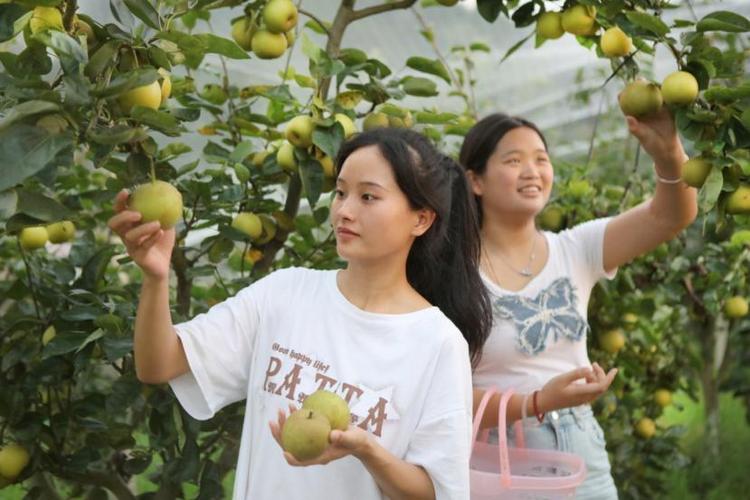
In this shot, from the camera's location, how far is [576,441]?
2.02m

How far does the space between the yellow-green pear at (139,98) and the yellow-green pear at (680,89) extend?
2.67 ft

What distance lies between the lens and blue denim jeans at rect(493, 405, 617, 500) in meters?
2.00

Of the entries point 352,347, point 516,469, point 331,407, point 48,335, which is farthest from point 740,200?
point 48,335

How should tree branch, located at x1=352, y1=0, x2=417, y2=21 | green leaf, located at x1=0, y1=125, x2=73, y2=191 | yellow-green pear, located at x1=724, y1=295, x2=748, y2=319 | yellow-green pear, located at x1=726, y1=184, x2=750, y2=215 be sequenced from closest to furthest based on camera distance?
1. green leaf, located at x1=0, y1=125, x2=73, y2=191
2. yellow-green pear, located at x1=726, y1=184, x2=750, y2=215
3. tree branch, located at x1=352, y1=0, x2=417, y2=21
4. yellow-green pear, located at x1=724, y1=295, x2=748, y2=319

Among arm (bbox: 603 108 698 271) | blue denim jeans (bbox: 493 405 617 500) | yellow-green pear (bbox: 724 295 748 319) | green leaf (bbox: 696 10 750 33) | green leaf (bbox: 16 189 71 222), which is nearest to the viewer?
green leaf (bbox: 16 189 71 222)

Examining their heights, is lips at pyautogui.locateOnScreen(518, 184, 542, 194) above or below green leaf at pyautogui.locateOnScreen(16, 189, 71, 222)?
above

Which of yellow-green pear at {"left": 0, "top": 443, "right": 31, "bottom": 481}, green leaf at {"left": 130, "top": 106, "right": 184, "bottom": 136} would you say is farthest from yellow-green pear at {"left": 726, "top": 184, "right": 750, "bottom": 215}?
yellow-green pear at {"left": 0, "top": 443, "right": 31, "bottom": 481}

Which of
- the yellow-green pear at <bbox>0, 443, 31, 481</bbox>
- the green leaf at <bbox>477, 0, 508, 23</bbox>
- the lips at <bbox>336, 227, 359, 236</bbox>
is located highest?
the green leaf at <bbox>477, 0, 508, 23</bbox>

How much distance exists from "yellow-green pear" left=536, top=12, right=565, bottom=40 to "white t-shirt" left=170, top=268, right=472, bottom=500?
0.76 m

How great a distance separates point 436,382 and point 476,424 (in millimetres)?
402

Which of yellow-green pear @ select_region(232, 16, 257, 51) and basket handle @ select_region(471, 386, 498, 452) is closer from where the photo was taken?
basket handle @ select_region(471, 386, 498, 452)

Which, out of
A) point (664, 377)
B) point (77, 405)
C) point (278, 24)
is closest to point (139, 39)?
point (278, 24)

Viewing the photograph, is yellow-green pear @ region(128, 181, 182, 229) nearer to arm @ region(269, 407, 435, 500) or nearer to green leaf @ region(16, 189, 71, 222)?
green leaf @ region(16, 189, 71, 222)

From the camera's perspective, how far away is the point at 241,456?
5.05ft
